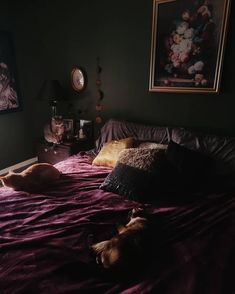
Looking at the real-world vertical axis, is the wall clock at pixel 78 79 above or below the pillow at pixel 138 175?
above

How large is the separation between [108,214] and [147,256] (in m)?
0.43

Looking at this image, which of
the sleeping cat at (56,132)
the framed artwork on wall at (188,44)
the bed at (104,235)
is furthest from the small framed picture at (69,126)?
the framed artwork on wall at (188,44)

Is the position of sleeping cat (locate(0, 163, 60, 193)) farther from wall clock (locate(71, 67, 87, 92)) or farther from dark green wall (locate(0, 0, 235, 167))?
wall clock (locate(71, 67, 87, 92))

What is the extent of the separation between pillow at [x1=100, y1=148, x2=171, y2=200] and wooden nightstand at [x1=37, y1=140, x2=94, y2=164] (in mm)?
1110

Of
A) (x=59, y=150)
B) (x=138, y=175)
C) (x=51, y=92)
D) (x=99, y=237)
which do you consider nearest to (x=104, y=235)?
(x=99, y=237)

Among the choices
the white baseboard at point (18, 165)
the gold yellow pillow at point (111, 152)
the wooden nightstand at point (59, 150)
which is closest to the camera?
the gold yellow pillow at point (111, 152)

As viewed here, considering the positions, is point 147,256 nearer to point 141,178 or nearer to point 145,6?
point 141,178

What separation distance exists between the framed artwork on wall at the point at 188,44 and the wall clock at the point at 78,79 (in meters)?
0.94

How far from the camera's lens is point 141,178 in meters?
1.78

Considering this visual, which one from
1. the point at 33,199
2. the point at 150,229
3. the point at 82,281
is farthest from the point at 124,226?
the point at 33,199

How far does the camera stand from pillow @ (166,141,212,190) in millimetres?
1866

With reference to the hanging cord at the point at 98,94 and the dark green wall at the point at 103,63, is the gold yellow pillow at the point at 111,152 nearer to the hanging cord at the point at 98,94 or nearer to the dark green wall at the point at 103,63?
the dark green wall at the point at 103,63

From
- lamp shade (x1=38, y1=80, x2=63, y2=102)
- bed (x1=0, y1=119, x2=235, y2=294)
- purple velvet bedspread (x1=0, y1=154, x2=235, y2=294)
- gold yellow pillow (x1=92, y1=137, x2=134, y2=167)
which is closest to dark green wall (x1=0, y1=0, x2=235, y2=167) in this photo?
lamp shade (x1=38, y1=80, x2=63, y2=102)

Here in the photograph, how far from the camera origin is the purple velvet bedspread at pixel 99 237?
1.03 m
